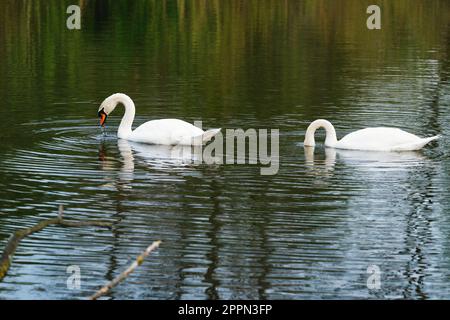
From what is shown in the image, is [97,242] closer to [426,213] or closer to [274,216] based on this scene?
[274,216]

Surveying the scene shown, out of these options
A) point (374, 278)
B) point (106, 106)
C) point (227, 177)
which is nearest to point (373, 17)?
point (106, 106)

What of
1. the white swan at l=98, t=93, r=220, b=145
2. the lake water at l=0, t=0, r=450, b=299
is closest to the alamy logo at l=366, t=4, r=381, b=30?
the lake water at l=0, t=0, r=450, b=299

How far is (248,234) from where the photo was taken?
461 inches

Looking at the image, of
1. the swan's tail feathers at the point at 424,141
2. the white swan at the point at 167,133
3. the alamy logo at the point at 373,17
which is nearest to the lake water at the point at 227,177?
the swan's tail feathers at the point at 424,141

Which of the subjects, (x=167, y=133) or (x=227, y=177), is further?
(x=167, y=133)

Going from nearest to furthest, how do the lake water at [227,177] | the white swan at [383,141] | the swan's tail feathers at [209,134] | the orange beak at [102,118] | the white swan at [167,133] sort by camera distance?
the lake water at [227,177] < the white swan at [383,141] < the swan's tail feathers at [209,134] < the white swan at [167,133] < the orange beak at [102,118]

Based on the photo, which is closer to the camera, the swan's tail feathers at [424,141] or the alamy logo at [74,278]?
the alamy logo at [74,278]

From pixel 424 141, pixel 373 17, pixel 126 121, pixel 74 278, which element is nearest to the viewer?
pixel 74 278

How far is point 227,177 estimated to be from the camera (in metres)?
14.6

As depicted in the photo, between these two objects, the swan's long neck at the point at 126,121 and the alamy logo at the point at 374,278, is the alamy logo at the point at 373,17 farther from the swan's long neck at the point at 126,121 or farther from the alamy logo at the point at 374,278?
the alamy logo at the point at 374,278

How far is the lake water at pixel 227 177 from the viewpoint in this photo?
34.0 ft

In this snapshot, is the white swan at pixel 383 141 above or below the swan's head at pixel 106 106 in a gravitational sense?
below

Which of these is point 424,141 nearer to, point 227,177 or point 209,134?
point 209,134

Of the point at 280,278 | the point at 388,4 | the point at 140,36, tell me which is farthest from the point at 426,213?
the point at 388,4
